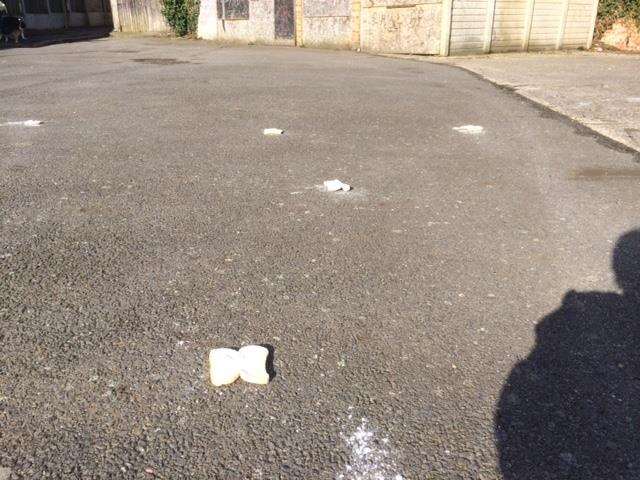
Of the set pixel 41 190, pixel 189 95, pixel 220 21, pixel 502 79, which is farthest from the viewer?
pixel 220 21

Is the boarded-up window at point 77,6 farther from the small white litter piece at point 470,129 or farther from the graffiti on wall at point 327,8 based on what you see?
the small white litter piece at point 470,129

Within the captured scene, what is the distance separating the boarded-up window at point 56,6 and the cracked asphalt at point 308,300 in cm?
3010

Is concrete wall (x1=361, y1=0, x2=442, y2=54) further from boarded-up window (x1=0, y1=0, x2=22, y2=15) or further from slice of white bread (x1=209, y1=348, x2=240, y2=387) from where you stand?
boarded-up window (x1=0, y1=0, x2=22, y2=15)

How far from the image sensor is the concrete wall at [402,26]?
56.1 ft

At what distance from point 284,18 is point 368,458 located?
70.3ft

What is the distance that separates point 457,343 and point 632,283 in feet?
4.37

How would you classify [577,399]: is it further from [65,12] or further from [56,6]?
[65,12]

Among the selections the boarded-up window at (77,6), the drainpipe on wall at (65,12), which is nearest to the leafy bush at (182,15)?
the drainpipe on wall at (65,12)

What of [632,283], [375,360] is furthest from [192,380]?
[632,283]

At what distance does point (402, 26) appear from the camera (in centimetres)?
1791

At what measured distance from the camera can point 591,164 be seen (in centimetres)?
563

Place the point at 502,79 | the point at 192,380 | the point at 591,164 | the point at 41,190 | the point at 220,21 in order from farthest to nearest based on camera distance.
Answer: the point at 220,21, the point at 502,79, the point at 591,164, the point at 41,190, the point at 192,380

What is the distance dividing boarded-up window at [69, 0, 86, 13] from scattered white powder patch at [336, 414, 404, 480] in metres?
37.5

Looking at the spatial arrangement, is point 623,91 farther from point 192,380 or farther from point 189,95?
point 192,380
